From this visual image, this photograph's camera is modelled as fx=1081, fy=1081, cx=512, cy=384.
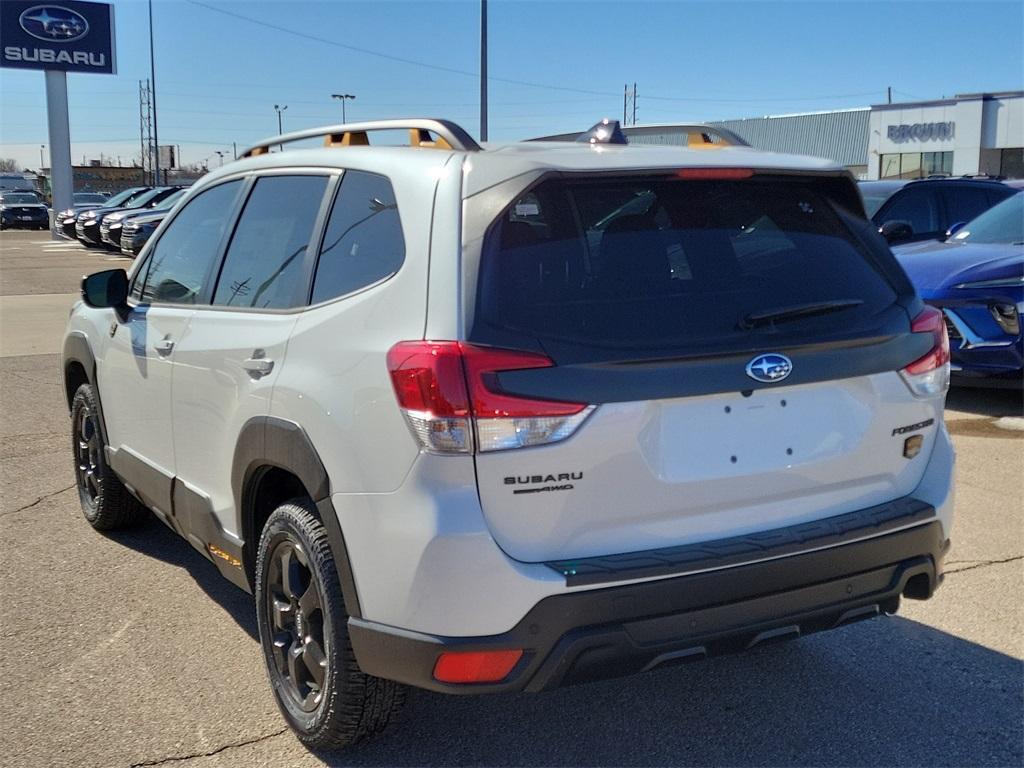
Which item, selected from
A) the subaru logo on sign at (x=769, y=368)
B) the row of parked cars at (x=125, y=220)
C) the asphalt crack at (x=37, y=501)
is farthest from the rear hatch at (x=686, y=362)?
the row of parked cars at (x=125, y=220)

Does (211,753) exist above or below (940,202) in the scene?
below

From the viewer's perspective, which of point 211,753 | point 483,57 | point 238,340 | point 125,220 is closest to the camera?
point 211,753

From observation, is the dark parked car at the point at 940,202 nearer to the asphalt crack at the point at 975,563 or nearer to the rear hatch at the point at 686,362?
the asphalt crack at the point at 975,563

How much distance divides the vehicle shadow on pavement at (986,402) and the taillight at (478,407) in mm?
6288

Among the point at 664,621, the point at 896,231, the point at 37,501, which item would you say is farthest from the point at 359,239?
the point at 896,231

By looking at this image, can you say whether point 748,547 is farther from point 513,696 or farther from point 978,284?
point 978,284

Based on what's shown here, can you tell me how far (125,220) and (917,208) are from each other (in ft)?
66.1

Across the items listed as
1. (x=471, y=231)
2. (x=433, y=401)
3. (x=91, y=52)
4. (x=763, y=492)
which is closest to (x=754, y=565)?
(x=763, y=492)

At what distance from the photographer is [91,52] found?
42.5m

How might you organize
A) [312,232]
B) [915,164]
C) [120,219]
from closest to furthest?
[312,232] → [120,219] → [915,164]

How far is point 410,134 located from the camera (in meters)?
3.39

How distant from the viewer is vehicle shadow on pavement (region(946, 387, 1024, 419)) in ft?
26.5

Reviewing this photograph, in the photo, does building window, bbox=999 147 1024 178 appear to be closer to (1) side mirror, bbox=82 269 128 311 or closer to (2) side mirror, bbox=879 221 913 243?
(2) side mirror, bbox=879 221 913 243

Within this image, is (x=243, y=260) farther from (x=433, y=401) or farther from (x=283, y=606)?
(x=433, y=401)
